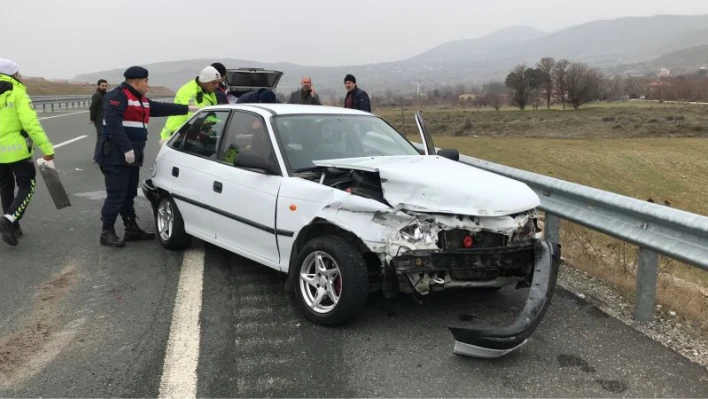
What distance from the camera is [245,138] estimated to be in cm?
500

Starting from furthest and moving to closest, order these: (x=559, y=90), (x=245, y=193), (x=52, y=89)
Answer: (x=559, y=90)
(x=52, y=89)
(x=245, y=193)

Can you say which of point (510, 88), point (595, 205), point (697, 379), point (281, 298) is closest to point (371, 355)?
point (281, 298)

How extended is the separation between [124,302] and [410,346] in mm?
2302

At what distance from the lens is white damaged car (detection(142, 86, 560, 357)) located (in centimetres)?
368

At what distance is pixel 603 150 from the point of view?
66.6ft

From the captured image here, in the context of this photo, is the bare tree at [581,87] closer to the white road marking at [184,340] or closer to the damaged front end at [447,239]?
the damaged front end at [447,239]

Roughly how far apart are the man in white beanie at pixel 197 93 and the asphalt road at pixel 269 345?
230 cm

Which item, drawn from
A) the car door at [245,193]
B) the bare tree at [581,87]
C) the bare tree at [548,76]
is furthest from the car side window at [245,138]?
the bare tree at [548,76]

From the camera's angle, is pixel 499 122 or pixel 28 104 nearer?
pixel 28 104

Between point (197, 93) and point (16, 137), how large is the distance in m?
2.15

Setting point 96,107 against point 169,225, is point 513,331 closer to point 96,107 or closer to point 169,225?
point 169,225

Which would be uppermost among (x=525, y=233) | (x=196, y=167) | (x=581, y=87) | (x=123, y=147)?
(x=581, y=87)

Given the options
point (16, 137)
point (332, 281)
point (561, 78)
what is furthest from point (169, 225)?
point (561, 78)

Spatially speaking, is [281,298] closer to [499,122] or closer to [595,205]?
[595,205]
